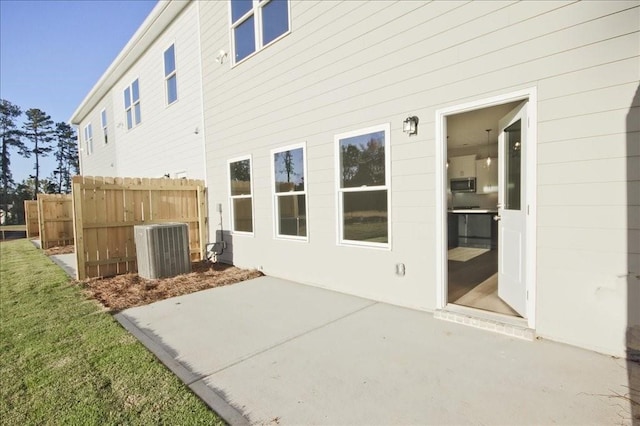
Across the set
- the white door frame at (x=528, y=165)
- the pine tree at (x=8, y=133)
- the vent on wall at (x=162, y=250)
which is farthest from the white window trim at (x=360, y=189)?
the pine tree at (x=8, y=133)

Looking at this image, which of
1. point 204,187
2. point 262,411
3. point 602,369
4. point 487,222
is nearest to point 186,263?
point 204,187

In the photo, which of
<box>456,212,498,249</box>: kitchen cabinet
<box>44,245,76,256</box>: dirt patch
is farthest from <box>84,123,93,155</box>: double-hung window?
<box>456,212,498,249</box>: kitchen cabinet

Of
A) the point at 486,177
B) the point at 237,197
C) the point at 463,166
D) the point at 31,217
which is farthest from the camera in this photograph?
the point at 31,217

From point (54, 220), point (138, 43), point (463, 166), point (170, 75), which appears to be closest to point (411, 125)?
point (463, 166)

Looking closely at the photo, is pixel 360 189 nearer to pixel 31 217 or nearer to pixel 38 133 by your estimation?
pixel 31 217

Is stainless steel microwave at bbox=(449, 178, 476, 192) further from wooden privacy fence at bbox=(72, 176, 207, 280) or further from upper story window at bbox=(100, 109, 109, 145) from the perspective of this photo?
upper story window at bbox=(100, 109, 109, 145)

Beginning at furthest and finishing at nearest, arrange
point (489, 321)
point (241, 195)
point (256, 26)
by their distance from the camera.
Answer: point (241, 195)
point (256, 26)
point (489, 321)

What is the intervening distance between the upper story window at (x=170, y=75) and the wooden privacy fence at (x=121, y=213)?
292 centimetres

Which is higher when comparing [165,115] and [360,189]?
[165,115]

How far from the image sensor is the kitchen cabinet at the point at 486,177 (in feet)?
29.0

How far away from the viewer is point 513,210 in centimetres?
358

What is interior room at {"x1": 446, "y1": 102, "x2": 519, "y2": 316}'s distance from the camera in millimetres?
4195

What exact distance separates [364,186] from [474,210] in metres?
5.07

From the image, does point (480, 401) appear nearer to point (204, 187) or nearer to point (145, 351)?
point (145, 351)
